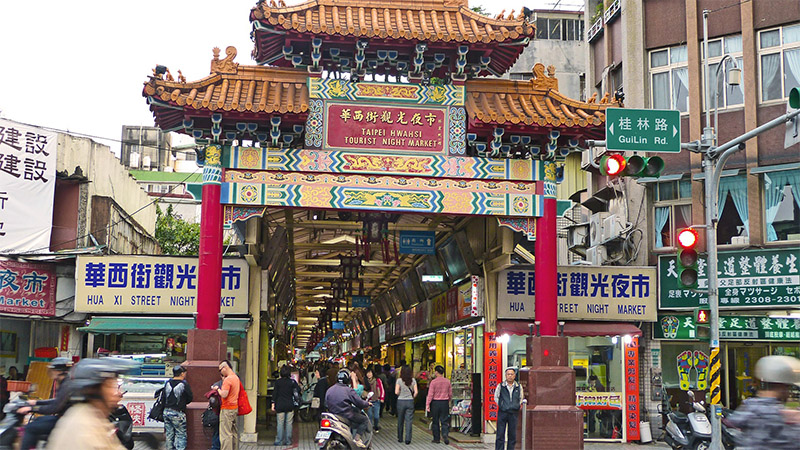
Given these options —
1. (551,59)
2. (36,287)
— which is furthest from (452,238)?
(551,59)

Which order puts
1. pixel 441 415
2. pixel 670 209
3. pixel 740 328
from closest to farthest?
1. pixel 441 415
2. pixel 740 328
3. pixel 670 209

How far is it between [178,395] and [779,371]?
37.5 feet

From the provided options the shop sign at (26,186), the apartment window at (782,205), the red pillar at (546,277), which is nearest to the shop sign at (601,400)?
the red pillar at (546,277)

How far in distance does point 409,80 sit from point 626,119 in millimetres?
5219

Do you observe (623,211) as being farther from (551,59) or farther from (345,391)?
→ (551,59)

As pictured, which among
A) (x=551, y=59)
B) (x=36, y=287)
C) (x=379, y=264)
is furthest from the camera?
(x=551, y=59)

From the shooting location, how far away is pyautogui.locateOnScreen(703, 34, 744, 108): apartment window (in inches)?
918

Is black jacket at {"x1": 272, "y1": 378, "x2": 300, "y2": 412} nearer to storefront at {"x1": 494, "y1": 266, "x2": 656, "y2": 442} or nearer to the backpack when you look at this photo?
the backpack

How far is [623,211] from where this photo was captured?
25078mm

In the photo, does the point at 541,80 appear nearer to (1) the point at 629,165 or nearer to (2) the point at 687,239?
(1) the point at 629,165

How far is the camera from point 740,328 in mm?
22500

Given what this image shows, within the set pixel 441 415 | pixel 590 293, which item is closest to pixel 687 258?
pixel 590 293

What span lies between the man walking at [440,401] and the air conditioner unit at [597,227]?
7788 millimetres

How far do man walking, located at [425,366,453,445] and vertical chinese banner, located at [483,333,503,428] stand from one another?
90 centimetres
